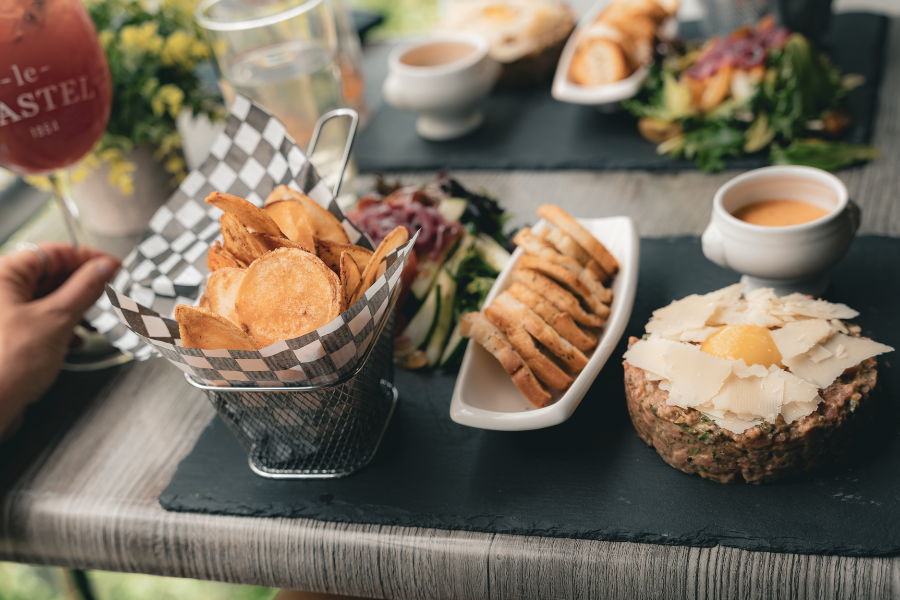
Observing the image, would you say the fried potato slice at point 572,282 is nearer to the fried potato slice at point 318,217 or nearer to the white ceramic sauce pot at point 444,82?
the fried potato slice at point 318,217

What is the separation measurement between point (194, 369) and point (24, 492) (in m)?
0.55

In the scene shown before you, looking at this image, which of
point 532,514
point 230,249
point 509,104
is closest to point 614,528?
point 532,514

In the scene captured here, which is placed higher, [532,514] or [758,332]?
[758,332]

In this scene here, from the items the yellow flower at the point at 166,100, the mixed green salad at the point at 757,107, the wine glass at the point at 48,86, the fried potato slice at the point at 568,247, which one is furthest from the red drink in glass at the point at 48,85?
the mixed green salad at the point at 757,107

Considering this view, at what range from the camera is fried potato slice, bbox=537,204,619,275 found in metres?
1.28

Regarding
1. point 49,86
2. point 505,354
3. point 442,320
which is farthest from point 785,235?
point 49,86

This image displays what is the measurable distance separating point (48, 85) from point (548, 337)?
3.17ft

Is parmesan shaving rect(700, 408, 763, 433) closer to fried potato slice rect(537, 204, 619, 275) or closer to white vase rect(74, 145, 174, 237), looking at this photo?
fried potato slice rect(537, 204, 619, 275)

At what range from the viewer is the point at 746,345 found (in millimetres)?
963

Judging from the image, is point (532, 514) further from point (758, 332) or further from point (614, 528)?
point (758, 332)

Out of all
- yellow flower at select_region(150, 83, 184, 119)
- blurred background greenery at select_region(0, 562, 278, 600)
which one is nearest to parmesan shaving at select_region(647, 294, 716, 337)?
yellow flower at select_region(150, 83, 184, 119)

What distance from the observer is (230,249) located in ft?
3.35

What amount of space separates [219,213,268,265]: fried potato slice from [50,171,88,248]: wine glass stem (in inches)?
22.8

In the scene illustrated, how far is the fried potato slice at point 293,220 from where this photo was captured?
3.40 feet
